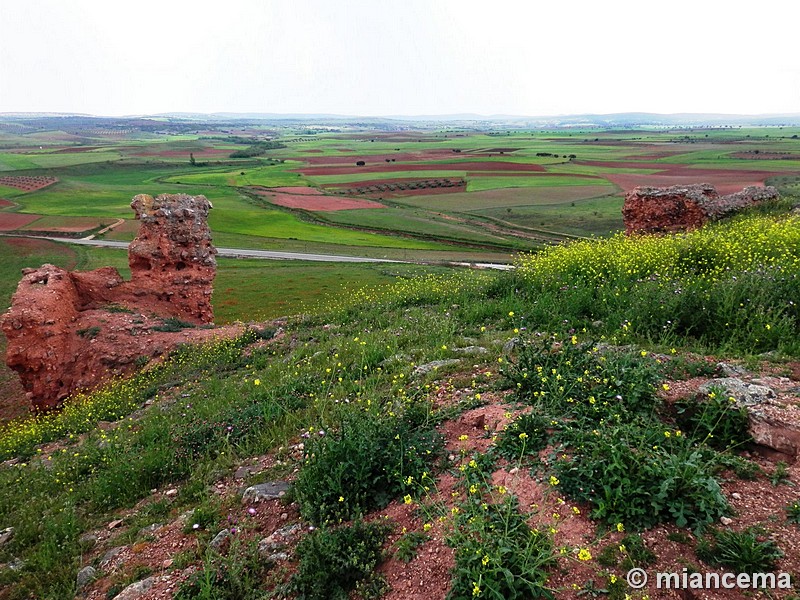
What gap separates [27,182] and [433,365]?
126 metres

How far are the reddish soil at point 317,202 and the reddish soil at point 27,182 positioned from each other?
1851 inches

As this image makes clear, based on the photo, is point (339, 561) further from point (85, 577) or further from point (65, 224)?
point (65, 224)

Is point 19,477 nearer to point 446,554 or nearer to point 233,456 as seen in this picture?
point 233,456

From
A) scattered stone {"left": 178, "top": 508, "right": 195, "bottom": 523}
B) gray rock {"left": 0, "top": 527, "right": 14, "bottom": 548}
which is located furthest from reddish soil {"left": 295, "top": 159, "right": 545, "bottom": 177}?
gray rock {"left": 0, "top": 527, "right": 14, "bottom": 548}

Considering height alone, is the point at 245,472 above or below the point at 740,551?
below

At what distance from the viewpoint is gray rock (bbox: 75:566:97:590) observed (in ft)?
17.1

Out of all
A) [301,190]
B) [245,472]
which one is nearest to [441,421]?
[245,472]

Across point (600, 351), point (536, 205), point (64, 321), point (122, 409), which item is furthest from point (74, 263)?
point (536, 205)

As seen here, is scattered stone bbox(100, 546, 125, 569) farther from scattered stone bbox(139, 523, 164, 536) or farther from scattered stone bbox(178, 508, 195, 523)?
scattered stone bbox(178, 508, 195, 523)

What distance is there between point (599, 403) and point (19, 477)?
9.58 m

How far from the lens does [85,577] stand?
5266mm

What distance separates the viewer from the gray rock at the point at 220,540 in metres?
5.03

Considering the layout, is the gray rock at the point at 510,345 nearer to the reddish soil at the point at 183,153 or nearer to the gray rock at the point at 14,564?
the gray rock at the point at 14,564

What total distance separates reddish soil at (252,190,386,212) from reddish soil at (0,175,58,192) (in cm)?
4701
